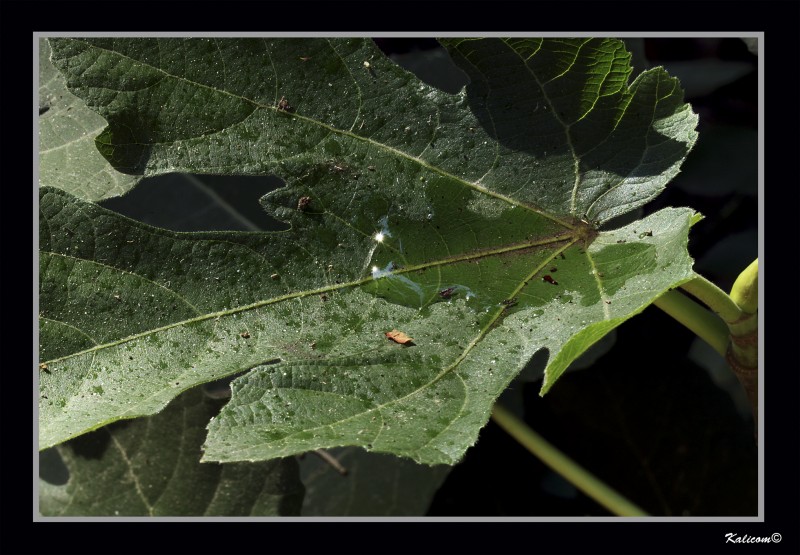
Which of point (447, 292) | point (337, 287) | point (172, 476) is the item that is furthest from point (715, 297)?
point (172, 476)

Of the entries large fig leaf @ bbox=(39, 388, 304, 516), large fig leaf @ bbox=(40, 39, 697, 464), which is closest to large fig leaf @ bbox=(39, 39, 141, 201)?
large fig leaf @ bbox=(40, 39, 697, 464)

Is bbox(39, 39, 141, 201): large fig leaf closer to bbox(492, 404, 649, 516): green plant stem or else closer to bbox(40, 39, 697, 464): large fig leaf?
bbox(40, 39, 697, 464): large fig leaf

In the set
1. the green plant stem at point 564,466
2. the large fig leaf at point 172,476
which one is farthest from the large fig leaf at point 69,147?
the green plant stem at point 564,466

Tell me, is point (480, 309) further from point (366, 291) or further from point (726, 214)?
point (726, 214)

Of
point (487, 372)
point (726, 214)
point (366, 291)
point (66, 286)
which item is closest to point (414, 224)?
point (366, 291)

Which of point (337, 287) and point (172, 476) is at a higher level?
point (337, 287)

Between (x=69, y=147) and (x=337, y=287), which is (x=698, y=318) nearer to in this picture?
(x=337, y=287)
